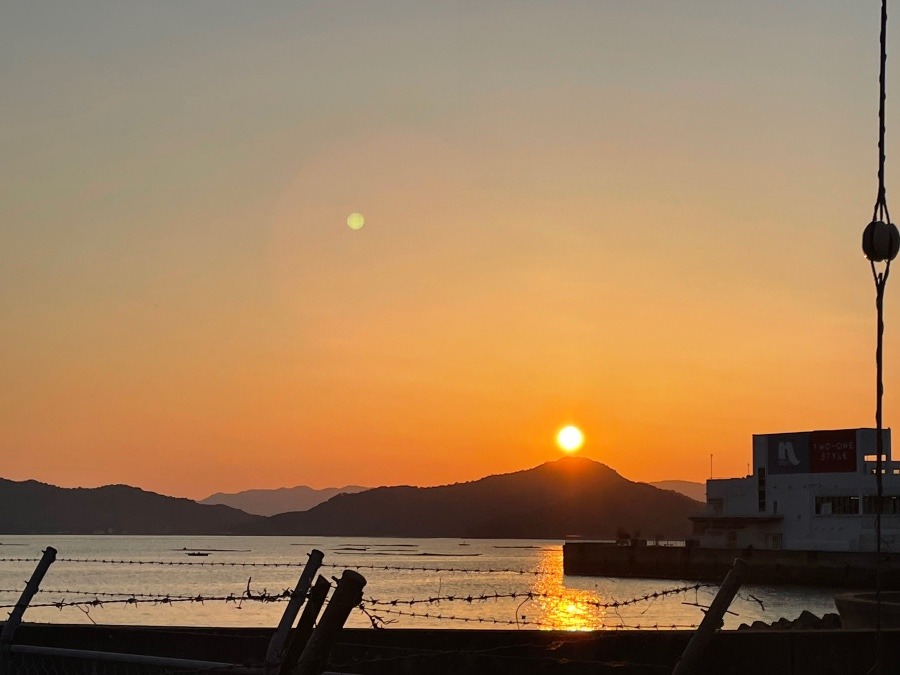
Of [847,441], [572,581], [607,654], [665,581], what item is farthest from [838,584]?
[607,654]

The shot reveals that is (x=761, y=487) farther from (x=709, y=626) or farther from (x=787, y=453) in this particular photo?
(x=709, y=626)

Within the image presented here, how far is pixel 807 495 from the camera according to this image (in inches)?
4345

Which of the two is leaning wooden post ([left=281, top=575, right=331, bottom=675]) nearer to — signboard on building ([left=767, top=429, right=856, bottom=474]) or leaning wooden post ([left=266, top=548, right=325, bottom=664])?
leaning wooden post ([left=266, top=548, right=325, bottom=664])

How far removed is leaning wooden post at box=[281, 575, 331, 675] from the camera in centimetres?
840

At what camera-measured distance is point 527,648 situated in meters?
13.7

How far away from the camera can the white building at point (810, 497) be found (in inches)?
4176

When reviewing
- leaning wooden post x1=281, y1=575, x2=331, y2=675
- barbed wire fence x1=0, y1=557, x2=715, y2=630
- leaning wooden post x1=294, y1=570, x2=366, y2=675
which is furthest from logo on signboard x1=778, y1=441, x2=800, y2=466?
leaning wooden post x1=294, y1=570, x2=366, y2=675

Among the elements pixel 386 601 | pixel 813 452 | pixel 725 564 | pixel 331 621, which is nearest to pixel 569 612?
pixel 725 564

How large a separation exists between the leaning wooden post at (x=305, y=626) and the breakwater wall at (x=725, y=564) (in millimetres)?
84879

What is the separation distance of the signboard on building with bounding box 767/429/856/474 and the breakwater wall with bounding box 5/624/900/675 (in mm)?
97664

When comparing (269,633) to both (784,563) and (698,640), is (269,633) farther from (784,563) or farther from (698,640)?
(784,563)

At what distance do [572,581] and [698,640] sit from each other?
12725cm

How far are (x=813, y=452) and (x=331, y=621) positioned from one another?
107 m

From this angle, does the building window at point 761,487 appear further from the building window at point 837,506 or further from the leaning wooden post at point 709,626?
the leaning wooden post at point 709,626
